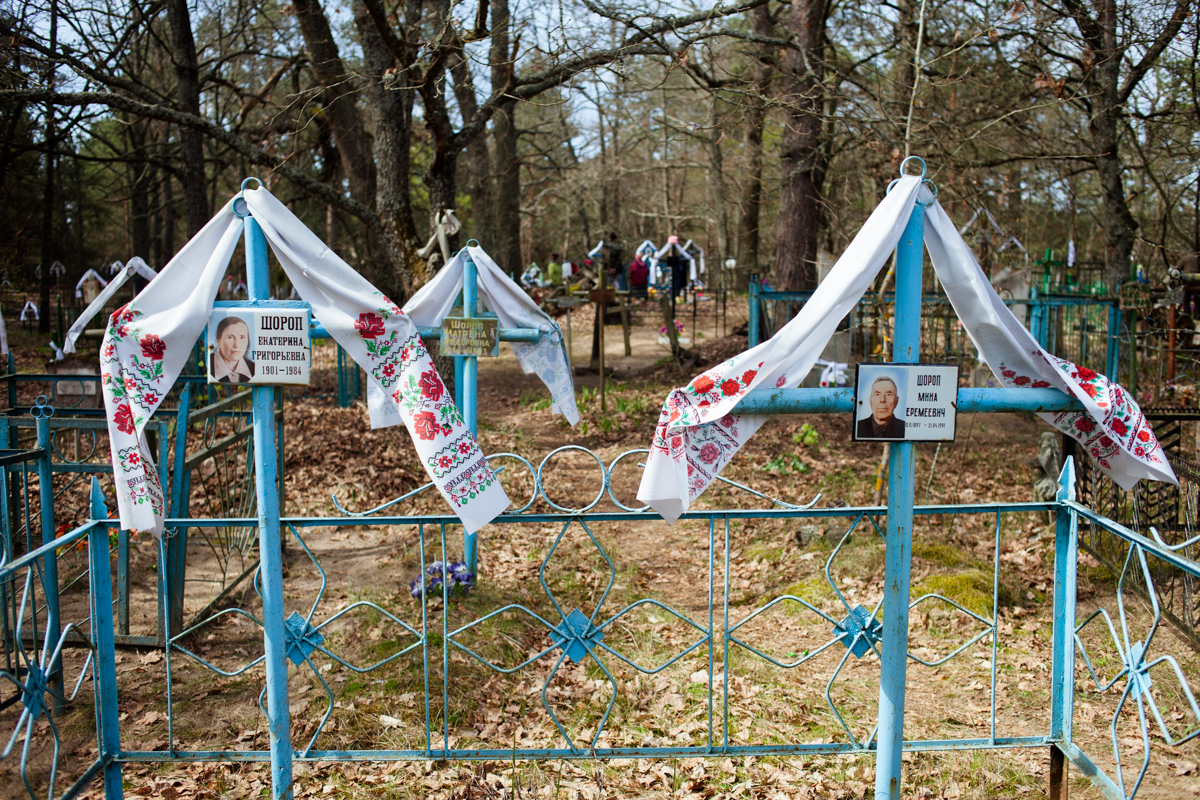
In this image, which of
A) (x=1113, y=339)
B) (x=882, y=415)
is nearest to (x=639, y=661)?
(x=882, y=415)

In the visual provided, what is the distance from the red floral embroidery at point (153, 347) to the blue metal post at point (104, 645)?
19.5 inches

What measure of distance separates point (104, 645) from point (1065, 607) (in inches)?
128

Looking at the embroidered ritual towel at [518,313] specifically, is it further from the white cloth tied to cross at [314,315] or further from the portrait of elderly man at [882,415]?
the portrait of elderly man at [882,415]

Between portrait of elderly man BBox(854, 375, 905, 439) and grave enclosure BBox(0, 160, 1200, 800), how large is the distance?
11 cm

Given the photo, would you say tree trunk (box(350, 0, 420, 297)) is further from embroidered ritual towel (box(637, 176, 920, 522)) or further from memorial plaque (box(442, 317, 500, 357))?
embroidered ritual towel (box(637, 176, 920, 522))

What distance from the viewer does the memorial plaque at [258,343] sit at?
8.82 ft

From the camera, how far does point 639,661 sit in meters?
4.82

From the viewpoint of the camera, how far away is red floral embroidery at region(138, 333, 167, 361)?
8.71 feet

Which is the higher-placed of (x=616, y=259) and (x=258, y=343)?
(x=616, y=259)

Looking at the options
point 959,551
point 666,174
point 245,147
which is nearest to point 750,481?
point 959,551

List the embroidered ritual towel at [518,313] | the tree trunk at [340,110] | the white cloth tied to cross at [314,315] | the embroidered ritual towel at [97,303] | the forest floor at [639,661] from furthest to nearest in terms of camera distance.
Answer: the tree trunk at [340,110] → the embroidered ritual towel at [518,313] → the embroidered ritual towel at [97,303] → the forest floor at [639,661] → the white cloth tied to cross at [314,315]

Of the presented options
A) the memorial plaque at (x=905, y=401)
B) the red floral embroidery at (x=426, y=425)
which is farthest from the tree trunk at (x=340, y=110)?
the memorial plaque at (x=905, y=401)

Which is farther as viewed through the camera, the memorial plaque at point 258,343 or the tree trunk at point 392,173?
the tree trunk at point 392,173

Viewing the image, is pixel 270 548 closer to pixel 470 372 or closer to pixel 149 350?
pixel 149 350
